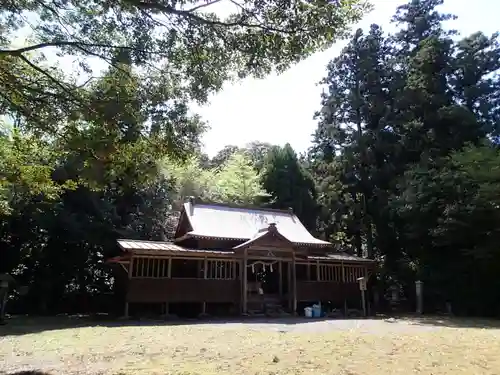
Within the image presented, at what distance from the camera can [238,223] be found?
62.0 feet

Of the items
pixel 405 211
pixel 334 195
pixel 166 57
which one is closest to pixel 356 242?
pixel 334 195

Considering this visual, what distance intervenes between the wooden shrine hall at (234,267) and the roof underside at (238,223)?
0.14 ft

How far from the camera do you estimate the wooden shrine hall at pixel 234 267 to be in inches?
591

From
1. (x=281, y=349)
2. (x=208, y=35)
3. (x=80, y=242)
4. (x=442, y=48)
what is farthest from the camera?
(x=442, y=48)

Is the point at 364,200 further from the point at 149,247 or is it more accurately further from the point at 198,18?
the point at 198,18

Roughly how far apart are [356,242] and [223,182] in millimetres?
9539

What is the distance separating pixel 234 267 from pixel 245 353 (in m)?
9.68

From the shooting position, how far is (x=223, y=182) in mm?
28562

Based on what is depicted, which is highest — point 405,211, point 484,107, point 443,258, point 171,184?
point 484,107

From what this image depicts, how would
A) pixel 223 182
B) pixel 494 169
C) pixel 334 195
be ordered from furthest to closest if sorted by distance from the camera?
pixel 223 182 < pixel 334 195 < pixel 494 169

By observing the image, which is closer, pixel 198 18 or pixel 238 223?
pixel 198 18

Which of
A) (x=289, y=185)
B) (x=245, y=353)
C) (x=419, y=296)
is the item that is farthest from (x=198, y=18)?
(x=289, y=185)

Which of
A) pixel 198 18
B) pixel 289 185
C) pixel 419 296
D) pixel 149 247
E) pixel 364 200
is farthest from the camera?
pixel 289 185

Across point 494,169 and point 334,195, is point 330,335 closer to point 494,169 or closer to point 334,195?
point 494,169
